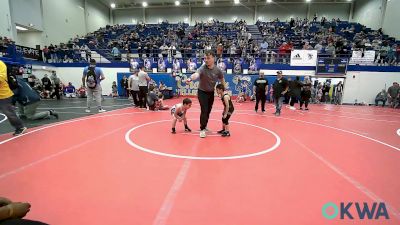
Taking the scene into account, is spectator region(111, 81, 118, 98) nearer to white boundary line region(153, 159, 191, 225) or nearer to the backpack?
the backpack

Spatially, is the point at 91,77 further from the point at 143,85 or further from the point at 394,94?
the point at 394,94

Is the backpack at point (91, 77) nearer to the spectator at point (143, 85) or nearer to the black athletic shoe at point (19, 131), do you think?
the spectator at point (143, 85)

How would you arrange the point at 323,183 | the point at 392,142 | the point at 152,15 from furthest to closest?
the point at 152,15 → the point at 392,142 → the point at 323,183

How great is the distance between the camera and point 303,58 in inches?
655

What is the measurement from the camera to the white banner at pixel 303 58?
16.5 m

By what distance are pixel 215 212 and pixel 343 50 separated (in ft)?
61.8

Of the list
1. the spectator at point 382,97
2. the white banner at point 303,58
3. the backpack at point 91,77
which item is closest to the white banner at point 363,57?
the spectator at point 382,97

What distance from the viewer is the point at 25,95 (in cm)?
701

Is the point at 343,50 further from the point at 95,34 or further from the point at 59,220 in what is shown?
the point at 95,34

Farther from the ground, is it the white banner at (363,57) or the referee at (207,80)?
the white banner at (363,57)

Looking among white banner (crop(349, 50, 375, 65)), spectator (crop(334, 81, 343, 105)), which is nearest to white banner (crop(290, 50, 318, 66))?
spectator (crop(334, 81, 343, 105))

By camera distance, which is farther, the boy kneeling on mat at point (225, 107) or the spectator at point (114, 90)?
the spectator at point (114, 90)

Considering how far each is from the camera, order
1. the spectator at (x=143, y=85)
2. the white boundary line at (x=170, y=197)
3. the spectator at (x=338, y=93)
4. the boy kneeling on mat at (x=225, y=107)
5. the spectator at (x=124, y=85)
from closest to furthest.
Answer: the white boundary line at (x=170, y=197), the boy kneeling on mat at (x=225, y=107), the spectator at (x=143, y=85), the spectator at (x=338, y=93), the spectator at (x=124, y=85)

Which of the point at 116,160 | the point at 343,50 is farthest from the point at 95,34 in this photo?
the point at 116,160
